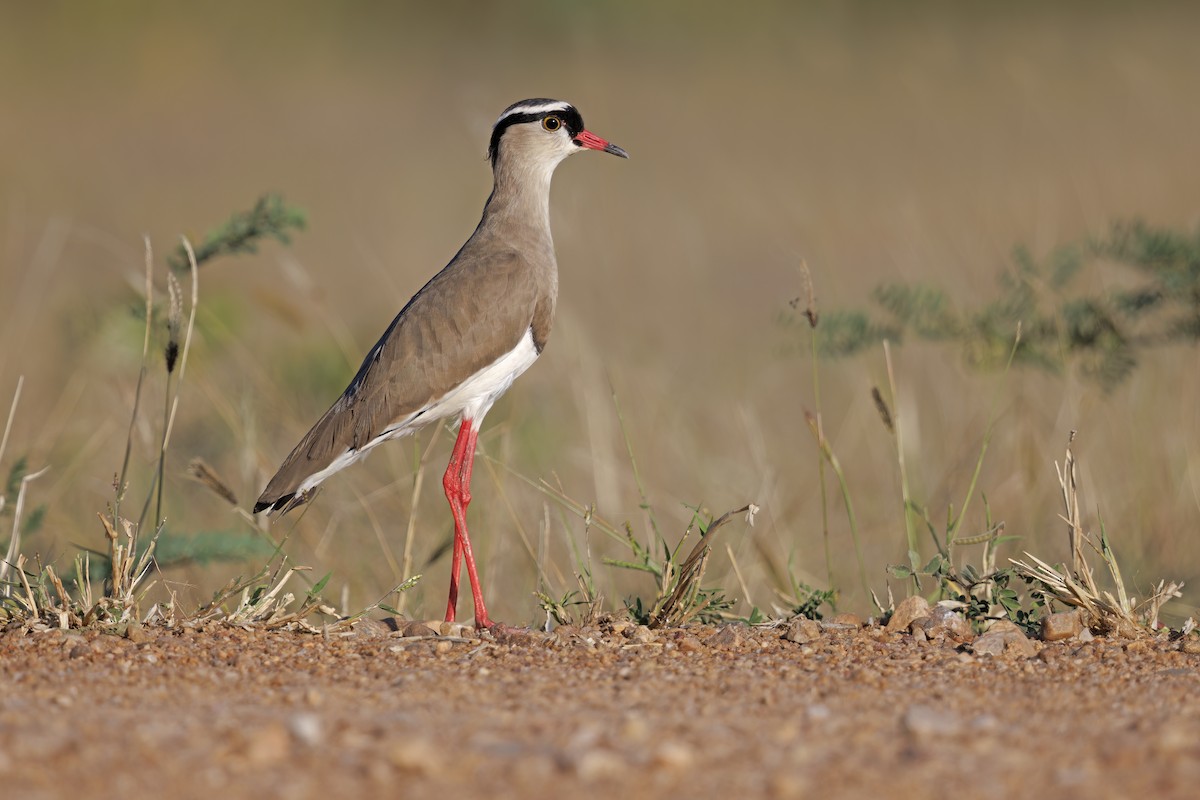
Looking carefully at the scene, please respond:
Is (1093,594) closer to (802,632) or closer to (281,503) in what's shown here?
(802,632)

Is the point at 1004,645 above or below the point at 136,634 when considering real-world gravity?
below

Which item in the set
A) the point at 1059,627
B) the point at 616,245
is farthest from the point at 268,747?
the point at 616,245

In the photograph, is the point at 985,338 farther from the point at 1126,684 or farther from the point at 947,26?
the point at 947,26

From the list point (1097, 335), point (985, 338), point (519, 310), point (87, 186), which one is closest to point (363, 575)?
point (519, 310)

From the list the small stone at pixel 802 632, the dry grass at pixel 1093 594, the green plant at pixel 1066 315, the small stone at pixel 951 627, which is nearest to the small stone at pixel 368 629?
the small stone at pixel 802 632

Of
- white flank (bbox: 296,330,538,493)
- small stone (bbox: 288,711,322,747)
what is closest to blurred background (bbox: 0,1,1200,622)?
white flank (bbox: 296,330,538,493)

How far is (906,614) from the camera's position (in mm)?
4273

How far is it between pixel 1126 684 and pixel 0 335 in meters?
6.89

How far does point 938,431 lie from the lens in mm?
7754

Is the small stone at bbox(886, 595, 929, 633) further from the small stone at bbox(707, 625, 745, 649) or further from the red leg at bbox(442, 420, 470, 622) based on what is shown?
the red leg at bbox(442, 420, 470, 622)

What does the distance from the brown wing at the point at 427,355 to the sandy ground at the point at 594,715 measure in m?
1.13

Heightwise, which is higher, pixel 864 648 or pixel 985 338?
pixel 985 338

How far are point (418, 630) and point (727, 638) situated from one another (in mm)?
922

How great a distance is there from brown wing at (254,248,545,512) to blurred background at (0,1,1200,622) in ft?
0.86
